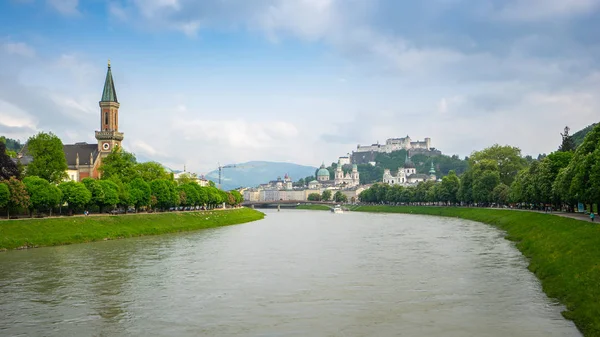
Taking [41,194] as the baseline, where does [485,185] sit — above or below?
above

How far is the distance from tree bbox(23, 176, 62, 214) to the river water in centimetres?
1553

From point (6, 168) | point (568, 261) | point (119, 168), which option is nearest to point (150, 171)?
point (119, 168)

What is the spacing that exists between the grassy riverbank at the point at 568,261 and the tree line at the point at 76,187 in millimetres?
48925

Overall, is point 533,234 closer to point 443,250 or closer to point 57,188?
point 443,250

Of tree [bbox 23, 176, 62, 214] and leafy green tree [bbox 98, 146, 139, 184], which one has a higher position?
leafy green tree [bbox 98, 146, 139, 184]

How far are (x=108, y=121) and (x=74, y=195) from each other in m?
60.3

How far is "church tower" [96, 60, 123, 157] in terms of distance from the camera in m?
135

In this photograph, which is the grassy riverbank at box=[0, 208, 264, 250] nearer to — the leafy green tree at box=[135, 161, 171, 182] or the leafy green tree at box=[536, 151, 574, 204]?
the leafy green tree at box=[135, 161, 171, 182]

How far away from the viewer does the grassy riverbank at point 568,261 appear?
27.5 m

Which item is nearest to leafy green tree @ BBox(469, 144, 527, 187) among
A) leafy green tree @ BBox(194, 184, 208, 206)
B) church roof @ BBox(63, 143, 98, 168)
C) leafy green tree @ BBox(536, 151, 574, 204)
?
leafy green tree @ BBox(536, 151, 574, 204)

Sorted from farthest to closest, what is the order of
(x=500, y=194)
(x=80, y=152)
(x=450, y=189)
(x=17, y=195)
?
(x=450, y=189)
(x=80, y=152)
(x=500, y=194)
(x=17, y=195)

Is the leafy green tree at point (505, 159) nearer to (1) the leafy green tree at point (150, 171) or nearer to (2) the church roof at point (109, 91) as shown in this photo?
(1) the leafy green tree at point (150, 171)

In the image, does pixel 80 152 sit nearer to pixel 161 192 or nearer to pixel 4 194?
pixel 161 192

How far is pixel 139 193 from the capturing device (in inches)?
3703
